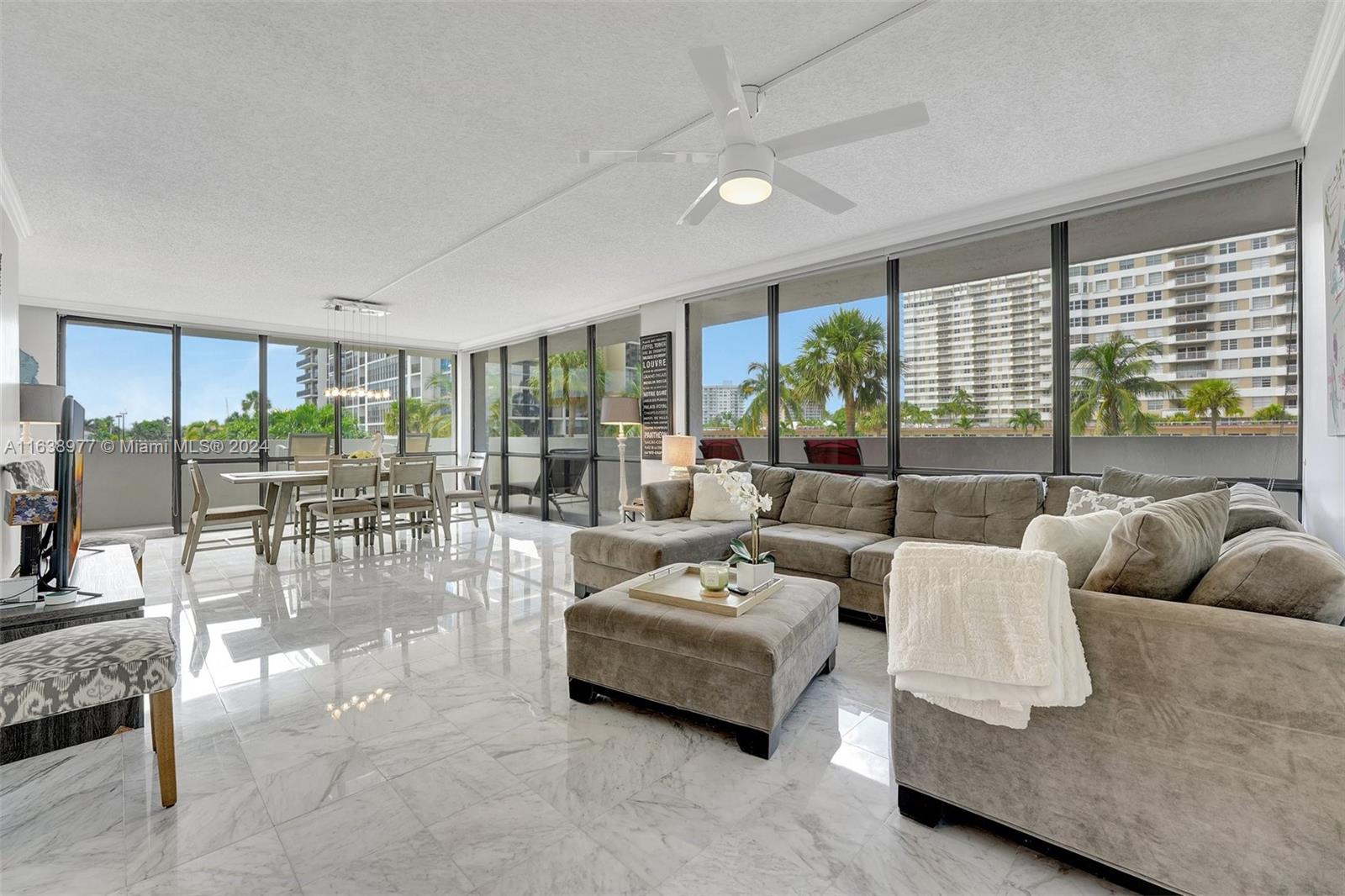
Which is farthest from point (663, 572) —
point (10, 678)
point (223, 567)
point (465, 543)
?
point (223, 567)

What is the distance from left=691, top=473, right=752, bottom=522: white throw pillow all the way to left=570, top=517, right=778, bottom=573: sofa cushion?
0.54 feet

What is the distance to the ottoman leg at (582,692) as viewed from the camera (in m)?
2.49

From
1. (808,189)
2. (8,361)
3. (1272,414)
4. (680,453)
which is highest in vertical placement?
(808,189)

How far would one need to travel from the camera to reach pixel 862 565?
11.2ft

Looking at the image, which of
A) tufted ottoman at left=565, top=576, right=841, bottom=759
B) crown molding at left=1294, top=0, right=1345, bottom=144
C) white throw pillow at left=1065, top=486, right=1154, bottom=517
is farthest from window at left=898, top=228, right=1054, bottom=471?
tufted ottoman at left=565, top=576, right=841, bottom=759

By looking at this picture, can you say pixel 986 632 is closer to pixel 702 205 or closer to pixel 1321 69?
pixel 702 205

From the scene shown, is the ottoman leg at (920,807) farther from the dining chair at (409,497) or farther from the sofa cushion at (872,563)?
the dining chair at (409,497)

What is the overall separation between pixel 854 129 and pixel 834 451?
307 centimetres

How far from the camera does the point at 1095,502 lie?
2.98 metres

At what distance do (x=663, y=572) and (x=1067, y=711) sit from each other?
1.75m

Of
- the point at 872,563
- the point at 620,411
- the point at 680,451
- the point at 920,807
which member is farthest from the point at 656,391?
the point at 920,807

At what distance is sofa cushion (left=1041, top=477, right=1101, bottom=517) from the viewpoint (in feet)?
11.0

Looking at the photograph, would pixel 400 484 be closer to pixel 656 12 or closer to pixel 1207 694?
pixel 656 12

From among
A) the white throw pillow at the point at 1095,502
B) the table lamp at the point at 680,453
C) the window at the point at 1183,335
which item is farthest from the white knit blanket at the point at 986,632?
the table lamp at the point at 680,453
